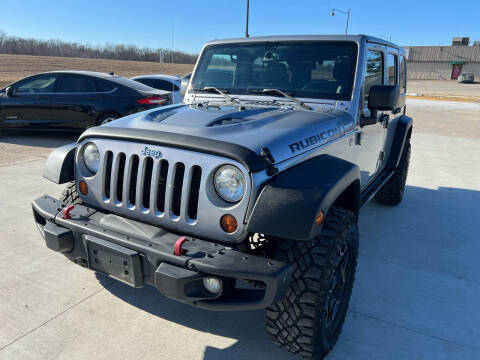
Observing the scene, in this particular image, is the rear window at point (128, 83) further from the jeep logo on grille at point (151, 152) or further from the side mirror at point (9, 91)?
the jeep logo on grille at point (151, 152)

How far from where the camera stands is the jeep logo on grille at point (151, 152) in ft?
7.26

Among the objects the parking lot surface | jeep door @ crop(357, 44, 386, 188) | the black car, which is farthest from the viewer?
the parking lot surface

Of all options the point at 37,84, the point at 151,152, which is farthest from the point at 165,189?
the point at 37,84

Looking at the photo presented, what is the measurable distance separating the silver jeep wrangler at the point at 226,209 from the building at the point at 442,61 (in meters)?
64.0

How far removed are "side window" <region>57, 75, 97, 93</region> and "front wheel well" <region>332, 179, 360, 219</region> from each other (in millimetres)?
6954

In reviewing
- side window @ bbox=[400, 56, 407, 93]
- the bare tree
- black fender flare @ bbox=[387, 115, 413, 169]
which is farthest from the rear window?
the bare tree

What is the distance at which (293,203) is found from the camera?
191cm

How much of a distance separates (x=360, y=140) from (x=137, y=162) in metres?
1.89

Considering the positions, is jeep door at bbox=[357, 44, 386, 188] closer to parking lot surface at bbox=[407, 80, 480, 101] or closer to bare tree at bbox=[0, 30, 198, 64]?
parking lot surface at bbox=[407, 80, 480, 101]

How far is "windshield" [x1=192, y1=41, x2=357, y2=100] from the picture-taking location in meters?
3.21

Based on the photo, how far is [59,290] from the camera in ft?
9.82

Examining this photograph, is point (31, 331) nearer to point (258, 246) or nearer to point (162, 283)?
point (162, 283)

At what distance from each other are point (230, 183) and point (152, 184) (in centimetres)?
46

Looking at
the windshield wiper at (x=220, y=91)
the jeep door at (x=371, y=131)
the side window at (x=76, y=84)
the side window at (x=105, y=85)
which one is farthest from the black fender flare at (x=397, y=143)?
the side window at (x=76, y=84)
